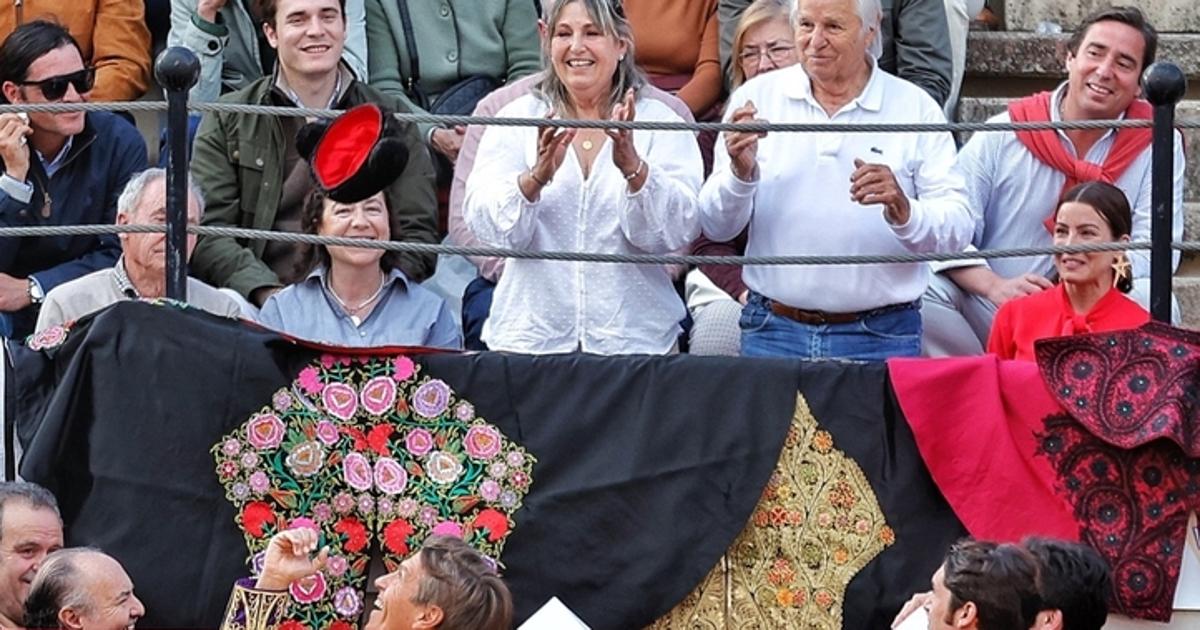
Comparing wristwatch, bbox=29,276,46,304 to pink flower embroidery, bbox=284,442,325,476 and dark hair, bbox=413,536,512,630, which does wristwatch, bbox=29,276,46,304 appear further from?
dark hair, bbox=413,536,512,630

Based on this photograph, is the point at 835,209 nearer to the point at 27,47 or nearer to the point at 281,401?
the point at 281,401

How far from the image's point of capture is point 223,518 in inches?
221

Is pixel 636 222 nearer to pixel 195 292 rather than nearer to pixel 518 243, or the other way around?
pixel 518 243

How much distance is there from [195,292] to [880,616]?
195 cm

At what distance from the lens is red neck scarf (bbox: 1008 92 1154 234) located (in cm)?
678

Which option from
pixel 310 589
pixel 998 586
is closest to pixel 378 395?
pixel 310 589

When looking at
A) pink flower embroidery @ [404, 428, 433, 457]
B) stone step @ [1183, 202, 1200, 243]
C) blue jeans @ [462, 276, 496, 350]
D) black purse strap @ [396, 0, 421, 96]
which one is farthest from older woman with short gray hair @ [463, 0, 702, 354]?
stone step @ [1183, 202, 1200, 243]

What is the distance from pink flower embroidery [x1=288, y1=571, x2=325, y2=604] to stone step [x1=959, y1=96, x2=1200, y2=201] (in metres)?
3.30

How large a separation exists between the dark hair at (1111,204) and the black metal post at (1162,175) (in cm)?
34

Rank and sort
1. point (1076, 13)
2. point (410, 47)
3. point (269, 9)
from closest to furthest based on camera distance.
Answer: point (269, 9)
point (410, 47)
point (1076, 13)

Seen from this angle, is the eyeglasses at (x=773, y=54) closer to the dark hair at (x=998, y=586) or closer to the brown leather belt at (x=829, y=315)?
the brown leather belt at (x=829, y=315)

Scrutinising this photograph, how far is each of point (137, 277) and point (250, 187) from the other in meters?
0.89

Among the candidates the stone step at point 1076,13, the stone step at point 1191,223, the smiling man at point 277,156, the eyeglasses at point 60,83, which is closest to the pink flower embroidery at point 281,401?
the smiling man at point 277,156

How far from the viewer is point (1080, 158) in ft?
22.6
